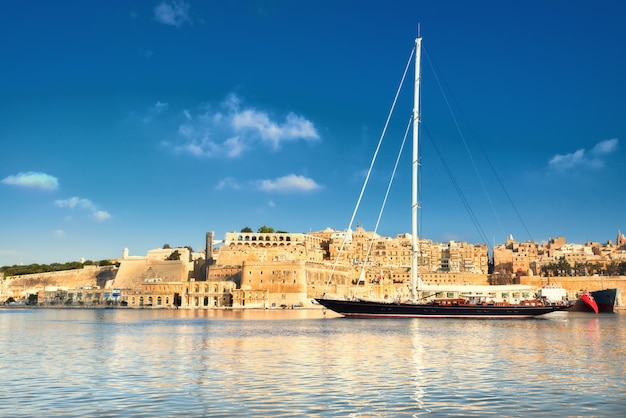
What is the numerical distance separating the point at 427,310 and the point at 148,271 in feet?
258

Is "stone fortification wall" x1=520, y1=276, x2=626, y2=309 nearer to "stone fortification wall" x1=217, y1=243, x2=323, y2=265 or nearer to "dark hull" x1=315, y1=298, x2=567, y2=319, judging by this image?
"stone fortification wall" x1=217, y1=243, x2=323, y2=265

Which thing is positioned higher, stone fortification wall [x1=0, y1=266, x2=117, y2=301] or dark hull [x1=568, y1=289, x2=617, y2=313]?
stone fortification wall [x1=0, y1=266, x2=117, y2=301]

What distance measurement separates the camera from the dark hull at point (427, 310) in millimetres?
47906

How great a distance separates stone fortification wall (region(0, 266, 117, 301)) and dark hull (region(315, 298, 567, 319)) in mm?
87938

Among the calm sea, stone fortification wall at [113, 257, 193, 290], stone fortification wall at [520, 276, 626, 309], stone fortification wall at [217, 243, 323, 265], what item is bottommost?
the calm sea

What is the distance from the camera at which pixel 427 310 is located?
47844mm

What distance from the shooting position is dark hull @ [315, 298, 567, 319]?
47.9 m

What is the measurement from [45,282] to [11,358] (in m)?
123

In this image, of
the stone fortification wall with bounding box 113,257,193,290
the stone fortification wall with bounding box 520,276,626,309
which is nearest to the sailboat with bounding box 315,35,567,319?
the stone fortification wall with bounding box 520,276,626,309

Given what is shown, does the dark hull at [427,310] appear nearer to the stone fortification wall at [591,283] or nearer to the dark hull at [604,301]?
the dark hull at [604,301]

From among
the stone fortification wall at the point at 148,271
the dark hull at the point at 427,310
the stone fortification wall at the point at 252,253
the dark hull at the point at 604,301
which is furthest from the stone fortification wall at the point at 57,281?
the dark hull at the point at 427,310

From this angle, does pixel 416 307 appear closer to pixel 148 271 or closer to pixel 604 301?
pixel 604 301

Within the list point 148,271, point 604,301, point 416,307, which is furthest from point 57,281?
point 416,307

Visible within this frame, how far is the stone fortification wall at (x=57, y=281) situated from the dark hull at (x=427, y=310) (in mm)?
87938
